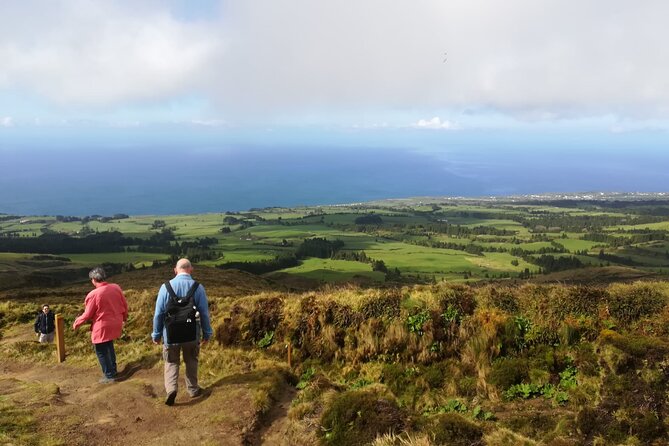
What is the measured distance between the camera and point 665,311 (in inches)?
397

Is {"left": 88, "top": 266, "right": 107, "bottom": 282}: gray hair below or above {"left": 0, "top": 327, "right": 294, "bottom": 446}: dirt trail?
above

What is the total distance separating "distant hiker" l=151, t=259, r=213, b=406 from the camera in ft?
26.3

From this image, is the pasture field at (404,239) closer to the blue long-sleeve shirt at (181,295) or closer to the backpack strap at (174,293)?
the blue long-sleeve shirt at (181,295)

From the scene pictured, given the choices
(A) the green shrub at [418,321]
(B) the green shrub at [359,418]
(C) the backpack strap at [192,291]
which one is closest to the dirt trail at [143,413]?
(B) the green shrub at [359,418]

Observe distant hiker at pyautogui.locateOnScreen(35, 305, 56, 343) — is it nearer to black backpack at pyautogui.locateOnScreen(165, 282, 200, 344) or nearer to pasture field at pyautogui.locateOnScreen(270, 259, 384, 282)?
black backpack at pyautogui.locateOnScreen(165, 282, 200, 344)

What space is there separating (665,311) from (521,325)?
346 cm

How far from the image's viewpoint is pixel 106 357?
9891 millimetres

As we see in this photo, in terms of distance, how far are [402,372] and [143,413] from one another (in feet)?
19.1

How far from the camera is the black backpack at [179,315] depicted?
8008 millimetres

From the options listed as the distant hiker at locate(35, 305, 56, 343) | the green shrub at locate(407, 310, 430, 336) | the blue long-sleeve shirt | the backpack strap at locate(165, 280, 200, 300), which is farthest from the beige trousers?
the distant hiker at locate(35, 305, 56, 343)

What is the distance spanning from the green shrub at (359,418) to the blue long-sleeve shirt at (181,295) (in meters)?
2.95

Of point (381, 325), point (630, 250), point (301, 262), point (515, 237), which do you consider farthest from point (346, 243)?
point (381, 325)

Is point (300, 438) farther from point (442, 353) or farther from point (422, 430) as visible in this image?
point (442, 353)

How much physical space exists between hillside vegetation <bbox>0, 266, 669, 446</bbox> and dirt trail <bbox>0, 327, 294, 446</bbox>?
0.04m
